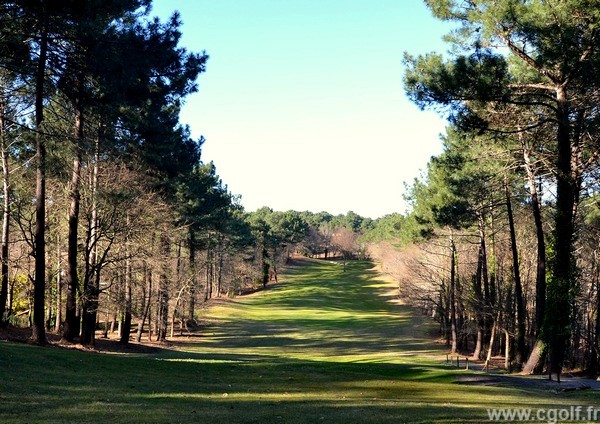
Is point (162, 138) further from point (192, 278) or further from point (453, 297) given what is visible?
point (453, 297)

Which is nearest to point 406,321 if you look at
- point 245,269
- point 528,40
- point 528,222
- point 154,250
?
Answer: point 245,269

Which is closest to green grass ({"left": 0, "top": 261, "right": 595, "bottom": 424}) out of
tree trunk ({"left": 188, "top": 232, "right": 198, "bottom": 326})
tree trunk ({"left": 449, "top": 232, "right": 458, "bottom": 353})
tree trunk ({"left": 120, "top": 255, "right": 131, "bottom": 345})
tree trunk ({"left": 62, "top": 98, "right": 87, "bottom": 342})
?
tree trunk ({"left": 62, "top": 98, "right": 87, "bottom": 342})

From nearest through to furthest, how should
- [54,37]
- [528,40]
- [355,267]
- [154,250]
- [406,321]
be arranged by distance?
[528,40] → [54,37] → [154,250] → [406,321] → [355,267]

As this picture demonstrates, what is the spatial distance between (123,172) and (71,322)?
710 centimetres

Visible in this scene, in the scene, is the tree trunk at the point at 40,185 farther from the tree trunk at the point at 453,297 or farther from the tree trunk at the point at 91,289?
the tree trunk at the point at 453,297

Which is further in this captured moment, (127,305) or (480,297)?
(480,297)

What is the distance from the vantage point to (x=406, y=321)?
60188mm

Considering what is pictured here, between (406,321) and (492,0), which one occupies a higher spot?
(492,0)

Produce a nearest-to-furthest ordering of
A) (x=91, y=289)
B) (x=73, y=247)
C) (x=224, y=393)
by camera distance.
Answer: (x=224, y=393) → (x=73, y=247) → (x=91, y=289)

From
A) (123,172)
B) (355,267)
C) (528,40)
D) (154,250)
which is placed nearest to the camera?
(528,40)

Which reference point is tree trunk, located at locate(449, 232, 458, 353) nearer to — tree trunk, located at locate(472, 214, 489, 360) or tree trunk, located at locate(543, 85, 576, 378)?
tree trunk, located at locate(472, 214, 489, 360)

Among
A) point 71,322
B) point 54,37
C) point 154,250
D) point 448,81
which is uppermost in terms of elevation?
point 54,37

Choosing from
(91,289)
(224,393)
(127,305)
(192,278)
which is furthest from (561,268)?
(192,278)

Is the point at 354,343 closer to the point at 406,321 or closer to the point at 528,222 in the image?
the point at 406,321
